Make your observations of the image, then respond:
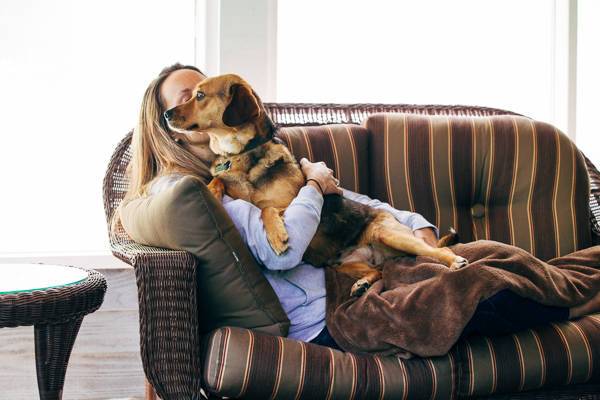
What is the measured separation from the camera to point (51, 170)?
2771mm

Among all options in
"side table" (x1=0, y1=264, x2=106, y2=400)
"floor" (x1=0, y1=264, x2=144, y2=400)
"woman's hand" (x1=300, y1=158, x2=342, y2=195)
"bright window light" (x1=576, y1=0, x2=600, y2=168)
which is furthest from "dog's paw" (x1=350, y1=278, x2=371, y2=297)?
"bright window light" (x1=576, y1=0, x2=600, y2=168)

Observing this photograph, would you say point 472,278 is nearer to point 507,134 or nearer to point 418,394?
point 418,394

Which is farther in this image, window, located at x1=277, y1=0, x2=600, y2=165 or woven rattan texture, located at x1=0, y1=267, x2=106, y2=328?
window, located at x1=277, y1=0, x2=600, y2=165

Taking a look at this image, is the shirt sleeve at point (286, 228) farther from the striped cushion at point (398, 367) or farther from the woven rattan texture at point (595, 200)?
the woven rattan texture at point (595, 200)

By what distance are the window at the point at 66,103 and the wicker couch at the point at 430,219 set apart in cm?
49

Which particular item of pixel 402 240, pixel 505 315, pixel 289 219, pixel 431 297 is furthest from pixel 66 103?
pixel 505 315

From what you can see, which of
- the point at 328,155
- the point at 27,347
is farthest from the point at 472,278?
the point at 27,347

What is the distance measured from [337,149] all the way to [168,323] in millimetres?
971

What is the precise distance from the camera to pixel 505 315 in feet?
5.34

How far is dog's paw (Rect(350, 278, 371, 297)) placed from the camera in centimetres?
179

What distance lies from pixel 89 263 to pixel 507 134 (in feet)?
5.25

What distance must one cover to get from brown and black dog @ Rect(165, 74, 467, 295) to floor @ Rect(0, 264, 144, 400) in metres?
1.03

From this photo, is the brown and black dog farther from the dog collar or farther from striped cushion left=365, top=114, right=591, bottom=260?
striped cushion left=365, top=114, right=591, bottom=260

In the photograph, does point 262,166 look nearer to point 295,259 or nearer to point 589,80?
point 295,259
